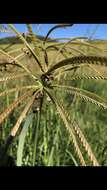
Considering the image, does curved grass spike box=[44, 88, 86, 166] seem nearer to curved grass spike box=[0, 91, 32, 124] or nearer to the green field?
curved grass spike box=[0, 91, 32, 124]

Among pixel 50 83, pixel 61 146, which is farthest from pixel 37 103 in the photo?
pixel 61 146

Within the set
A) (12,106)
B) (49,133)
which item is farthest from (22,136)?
(49,133)

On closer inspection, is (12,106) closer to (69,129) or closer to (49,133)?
(69,129)

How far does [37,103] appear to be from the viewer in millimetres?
853

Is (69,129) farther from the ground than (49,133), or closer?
farther from the ground

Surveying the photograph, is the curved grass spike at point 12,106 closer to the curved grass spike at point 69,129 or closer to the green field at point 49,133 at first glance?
the curved grass spike at point 69,129

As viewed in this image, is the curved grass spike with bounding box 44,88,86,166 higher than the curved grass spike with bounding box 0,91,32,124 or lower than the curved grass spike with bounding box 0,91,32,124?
lower

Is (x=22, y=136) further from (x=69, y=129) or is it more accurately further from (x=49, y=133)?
(x=49, y=133)

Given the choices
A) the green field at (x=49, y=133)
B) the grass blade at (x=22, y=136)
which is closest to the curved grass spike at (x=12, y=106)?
the grass blade at (x=22, y=136)

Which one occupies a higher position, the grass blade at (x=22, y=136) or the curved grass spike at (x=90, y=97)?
the curved grass spike at (x=90, y=97)

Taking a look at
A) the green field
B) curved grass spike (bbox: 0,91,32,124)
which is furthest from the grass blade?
the green field

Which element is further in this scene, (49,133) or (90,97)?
(49,133)
